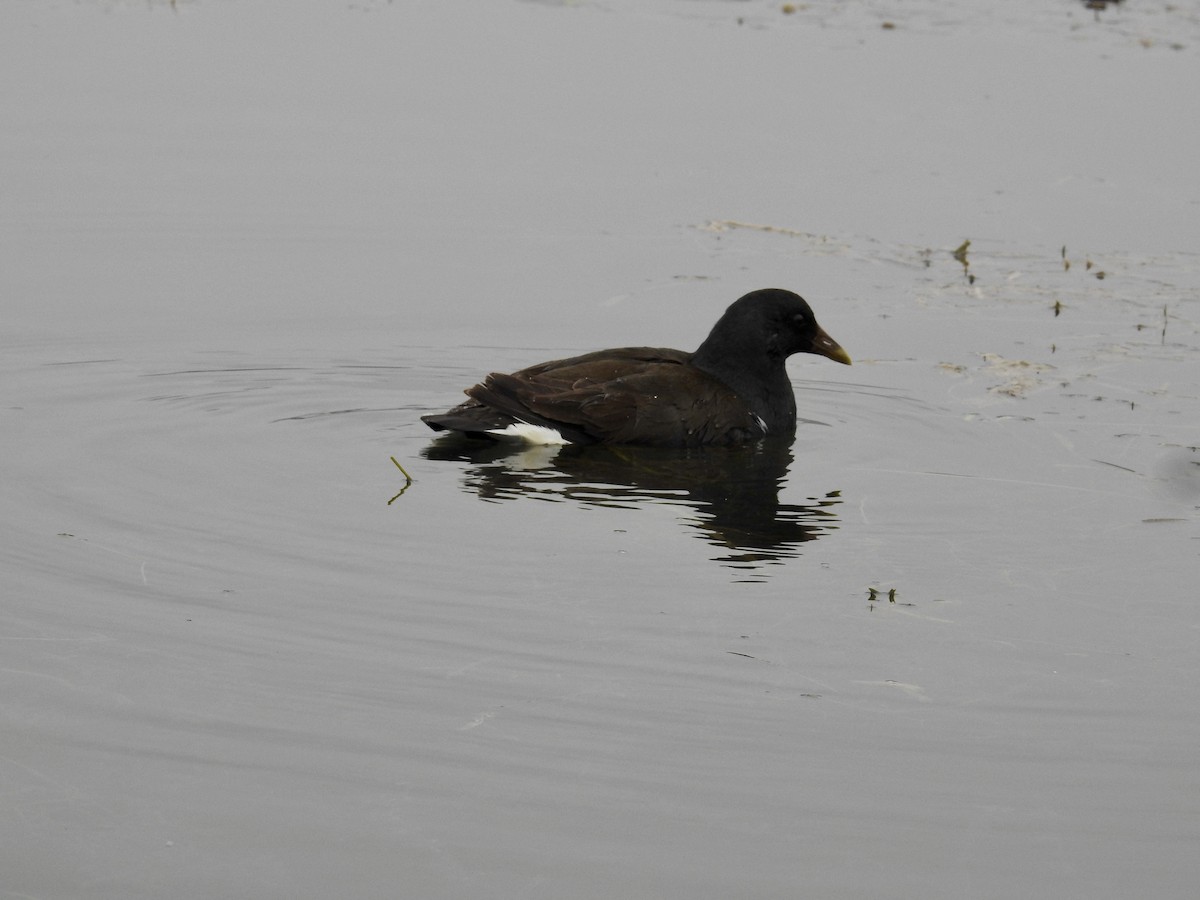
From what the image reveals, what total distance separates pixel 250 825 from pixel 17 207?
9.39 metres

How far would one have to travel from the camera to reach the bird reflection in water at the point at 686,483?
7953 millimetres

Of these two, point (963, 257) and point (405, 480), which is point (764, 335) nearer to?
point (405, 480)

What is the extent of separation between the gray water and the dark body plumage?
0.30 metres

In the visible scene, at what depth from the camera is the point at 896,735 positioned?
570cm

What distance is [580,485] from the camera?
868 centimetres

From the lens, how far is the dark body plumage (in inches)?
372

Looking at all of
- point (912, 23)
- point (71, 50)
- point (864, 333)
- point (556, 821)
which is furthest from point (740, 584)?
point (912, 23)

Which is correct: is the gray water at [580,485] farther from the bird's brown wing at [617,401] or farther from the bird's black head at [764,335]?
the bird's black head at [764,335]

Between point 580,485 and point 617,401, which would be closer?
point 580,485

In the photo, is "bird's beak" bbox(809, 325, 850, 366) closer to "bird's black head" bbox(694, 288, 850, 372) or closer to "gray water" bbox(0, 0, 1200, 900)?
"bird's black head" bbox(694, 288, 850, 372)

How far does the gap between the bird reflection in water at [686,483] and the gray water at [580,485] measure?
0.15ft

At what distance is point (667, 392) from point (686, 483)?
900 millimetres

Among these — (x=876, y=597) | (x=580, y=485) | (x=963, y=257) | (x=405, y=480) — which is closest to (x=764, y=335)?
(x=580, y=485)

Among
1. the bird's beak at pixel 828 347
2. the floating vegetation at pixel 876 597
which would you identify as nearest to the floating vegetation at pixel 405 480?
the floating vegetation at pixel 876 597
